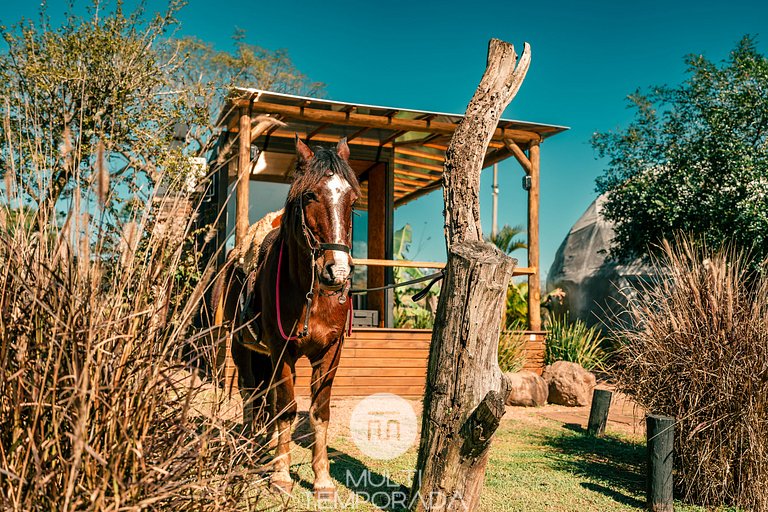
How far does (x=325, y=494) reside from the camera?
4.28 m

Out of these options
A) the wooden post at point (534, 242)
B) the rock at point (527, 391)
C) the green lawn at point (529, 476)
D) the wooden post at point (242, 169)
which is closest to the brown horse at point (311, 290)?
the green lawn at point (529, 476)

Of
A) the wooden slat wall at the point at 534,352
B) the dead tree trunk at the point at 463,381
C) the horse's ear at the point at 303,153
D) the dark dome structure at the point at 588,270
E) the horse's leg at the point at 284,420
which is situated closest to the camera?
the dead tree trunk at the point at 463,381

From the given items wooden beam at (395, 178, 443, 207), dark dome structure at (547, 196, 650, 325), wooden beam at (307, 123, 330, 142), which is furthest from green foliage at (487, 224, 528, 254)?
wooden beam at (307, 123, 330, 142)

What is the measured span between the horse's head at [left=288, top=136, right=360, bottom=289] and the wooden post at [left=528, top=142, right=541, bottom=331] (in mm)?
6827

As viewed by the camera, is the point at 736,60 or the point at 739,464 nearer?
the point at 739,464

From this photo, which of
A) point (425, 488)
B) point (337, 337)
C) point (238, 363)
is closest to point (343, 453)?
point (238, 363)

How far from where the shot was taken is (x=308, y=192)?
415 centimetres

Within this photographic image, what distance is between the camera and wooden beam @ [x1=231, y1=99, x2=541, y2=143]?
9336 millimetres

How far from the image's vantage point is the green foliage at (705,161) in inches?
427

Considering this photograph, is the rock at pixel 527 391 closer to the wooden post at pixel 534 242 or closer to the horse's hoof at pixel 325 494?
the wooden post at pixel 534 242

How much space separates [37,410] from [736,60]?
40.6 ft

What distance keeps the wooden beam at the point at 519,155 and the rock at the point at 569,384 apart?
10.7 ft

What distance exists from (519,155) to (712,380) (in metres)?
6.75

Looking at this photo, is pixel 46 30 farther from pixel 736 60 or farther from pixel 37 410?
pixel 736 60
